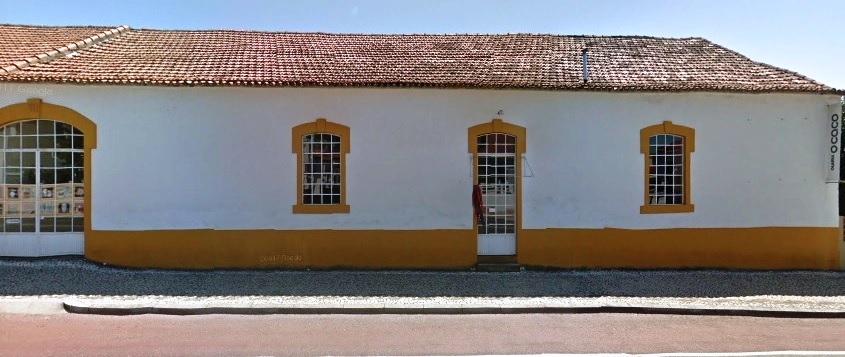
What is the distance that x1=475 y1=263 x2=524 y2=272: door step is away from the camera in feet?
35.8

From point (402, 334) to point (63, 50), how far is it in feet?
31.2

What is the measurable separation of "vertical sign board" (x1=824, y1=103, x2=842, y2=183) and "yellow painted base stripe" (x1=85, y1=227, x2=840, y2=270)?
116cm

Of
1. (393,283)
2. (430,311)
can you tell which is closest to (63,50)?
(393,283)

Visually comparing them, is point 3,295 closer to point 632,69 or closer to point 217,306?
A: point 217,306

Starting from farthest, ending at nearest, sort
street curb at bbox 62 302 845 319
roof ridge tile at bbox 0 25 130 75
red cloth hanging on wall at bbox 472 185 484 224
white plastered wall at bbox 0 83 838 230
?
red cloth hanging on wall at bbox 472 185 484 224
white plastered wall at bbox 0 83 838 230
roof ridge tile at bbox 0 25 130 75
street curb at bbox 62 302 845 319

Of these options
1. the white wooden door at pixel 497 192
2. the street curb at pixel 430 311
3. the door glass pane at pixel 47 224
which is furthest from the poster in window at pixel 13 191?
the white wooden door at pixel 497 192

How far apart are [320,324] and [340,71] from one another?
18.6 ft

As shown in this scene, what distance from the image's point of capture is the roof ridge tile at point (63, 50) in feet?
33.9

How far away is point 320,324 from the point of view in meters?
7.29

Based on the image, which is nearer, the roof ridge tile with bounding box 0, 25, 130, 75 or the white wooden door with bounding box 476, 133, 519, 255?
the roof ridge tile with bounding box 0, 25, 130, 75

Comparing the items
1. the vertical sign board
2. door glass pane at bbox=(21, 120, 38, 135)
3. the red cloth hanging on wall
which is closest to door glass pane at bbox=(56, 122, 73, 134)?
door glass pane at bbox=(21, 120, 38, 135)

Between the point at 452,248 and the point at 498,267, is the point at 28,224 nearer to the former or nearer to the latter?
the point at 452,248

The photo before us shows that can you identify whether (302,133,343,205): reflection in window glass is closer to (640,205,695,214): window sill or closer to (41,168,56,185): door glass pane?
(41,168,56,185): door glass pane

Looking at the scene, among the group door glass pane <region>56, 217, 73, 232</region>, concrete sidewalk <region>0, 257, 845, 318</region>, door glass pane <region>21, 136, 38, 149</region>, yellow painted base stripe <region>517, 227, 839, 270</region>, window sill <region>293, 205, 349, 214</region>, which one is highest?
door glass pane <region>21, 136, 38, 149</region>
